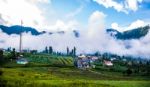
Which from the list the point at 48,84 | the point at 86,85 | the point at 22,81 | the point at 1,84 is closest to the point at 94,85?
the point at 86,85

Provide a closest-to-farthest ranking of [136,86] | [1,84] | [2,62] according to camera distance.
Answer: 1. [1,84]
2. [136,86]
3. [2,62]

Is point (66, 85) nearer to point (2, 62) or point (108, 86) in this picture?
point (108, 86)

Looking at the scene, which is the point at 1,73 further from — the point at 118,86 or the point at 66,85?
the point at 118,86

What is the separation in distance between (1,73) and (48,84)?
2102cm

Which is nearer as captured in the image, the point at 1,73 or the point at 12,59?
the point at 1,73

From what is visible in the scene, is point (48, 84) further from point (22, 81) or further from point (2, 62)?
point (2, 62)

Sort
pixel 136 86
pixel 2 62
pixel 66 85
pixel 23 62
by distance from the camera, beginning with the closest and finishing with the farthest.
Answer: pixel 66 85 < pixel 136 86 < pixel 2 62 < pixel 23 62

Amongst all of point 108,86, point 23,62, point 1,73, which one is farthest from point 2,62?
point 108,86

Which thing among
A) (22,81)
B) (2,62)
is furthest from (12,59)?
(22,81)

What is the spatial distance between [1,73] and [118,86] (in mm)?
33696

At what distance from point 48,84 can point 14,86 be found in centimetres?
853

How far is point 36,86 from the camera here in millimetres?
83688

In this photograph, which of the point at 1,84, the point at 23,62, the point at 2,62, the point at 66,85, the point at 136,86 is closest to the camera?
the point at 1,84

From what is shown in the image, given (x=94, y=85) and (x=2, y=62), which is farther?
(x=2, y=62)
